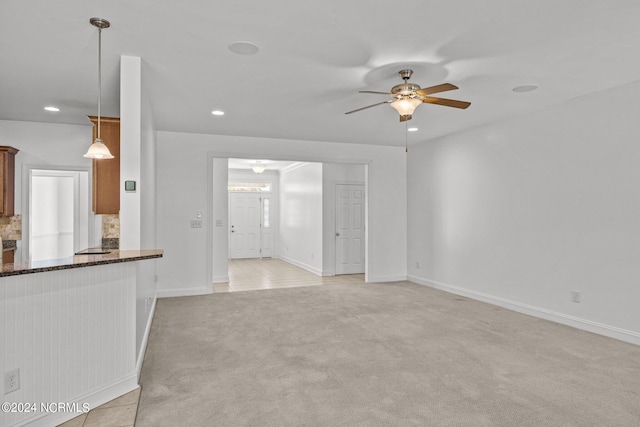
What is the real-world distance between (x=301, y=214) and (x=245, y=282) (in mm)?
2713

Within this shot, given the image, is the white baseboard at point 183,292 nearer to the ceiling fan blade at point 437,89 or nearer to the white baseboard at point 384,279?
the white baseboard at point 384,279

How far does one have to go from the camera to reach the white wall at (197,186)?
19.5ft

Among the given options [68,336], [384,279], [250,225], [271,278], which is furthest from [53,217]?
[250,225]

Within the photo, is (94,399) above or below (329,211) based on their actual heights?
below

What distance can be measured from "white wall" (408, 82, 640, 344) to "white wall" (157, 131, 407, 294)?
1138 millimetres

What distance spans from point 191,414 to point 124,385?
619 millimetres

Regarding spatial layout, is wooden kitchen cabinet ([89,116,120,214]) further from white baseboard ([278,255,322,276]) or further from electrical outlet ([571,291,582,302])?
electrical outlet ([571,291,582,302])

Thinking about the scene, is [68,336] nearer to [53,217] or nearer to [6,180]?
[6,180]

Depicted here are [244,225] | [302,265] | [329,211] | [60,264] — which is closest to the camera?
[60,264]

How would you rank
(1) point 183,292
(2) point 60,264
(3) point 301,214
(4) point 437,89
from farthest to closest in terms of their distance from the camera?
(3) point 301,214 < (1) point 183,292 < (4) point 437,89 < (2) point 60,264

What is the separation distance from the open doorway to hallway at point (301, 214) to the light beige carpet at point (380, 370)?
10.7 feet

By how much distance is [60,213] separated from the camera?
577 centimetres

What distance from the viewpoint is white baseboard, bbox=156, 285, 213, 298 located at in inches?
231

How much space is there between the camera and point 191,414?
2.39 metres
